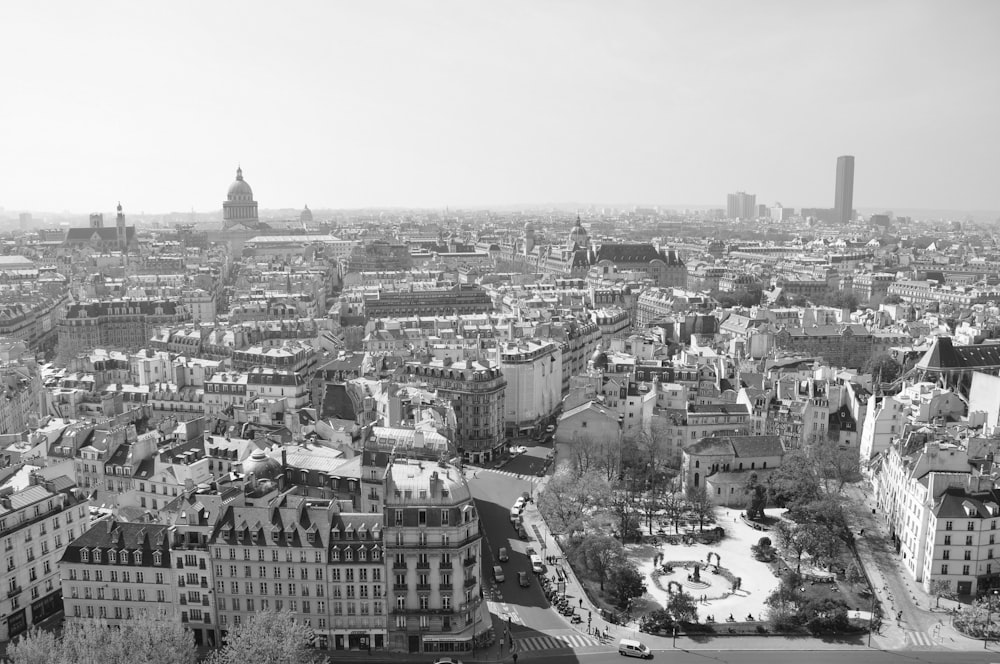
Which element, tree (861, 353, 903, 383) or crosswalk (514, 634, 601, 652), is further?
tree (861, 353, 903, 383)

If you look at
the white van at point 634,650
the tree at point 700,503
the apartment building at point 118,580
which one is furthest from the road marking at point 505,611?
A: the tree at point 700,503

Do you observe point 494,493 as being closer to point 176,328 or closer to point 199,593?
point 199,593

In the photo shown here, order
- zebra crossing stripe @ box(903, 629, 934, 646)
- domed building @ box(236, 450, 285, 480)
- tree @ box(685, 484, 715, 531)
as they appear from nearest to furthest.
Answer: zebra crossing stripe @ box(903, 629, 934, 646)
domed building @ box(236, 450, 285, 480)
tree @ box(685, 484, 715, 531)

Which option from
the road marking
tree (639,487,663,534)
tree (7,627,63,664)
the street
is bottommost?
the street

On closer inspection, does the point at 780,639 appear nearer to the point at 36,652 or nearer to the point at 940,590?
the point at 940,590

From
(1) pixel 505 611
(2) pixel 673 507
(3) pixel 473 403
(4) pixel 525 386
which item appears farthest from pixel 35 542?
(4) pixel 525 386

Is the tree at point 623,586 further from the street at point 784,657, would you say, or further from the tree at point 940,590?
the tree at point 940,590

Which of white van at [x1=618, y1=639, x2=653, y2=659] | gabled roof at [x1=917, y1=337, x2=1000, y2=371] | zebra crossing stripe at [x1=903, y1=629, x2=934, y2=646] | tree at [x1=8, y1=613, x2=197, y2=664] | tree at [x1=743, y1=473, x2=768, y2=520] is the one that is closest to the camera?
tree at [x1=8, y1=613, x2=197, y2=664]

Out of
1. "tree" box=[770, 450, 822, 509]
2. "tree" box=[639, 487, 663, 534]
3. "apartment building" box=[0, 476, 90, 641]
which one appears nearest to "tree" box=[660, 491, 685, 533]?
"tree" box=[639, 487, 663, 534]

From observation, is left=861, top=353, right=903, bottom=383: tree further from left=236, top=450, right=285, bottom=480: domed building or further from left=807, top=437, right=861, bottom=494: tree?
left=236, top=450, right=285, bottom=480: domed building
